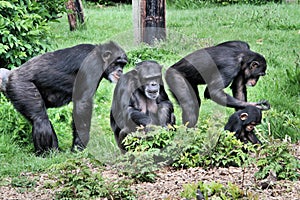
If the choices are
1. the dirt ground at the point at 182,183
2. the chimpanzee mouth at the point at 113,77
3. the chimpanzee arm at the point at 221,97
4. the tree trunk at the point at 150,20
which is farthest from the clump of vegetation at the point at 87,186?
the tree trunk at the point at 150,20

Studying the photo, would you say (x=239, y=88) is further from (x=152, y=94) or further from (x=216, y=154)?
(x=216, y=154)

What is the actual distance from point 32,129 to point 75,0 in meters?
6.71

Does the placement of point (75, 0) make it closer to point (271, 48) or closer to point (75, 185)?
point (271, 48)

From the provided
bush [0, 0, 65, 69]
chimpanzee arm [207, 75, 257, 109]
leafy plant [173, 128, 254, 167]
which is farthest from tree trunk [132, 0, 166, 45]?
leafy plant [173, 128, 254, 167]

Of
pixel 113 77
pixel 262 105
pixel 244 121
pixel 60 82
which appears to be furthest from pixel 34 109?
pixel 262 105

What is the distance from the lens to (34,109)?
6.18 meters

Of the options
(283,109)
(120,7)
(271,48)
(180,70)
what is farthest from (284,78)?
(120,7)

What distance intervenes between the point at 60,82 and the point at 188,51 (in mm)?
1671

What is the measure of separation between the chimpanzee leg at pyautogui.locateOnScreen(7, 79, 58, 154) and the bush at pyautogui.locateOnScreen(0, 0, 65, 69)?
0.95 metres

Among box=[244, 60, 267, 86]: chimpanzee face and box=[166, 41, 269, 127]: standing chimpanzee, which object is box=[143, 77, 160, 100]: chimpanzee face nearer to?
box=[166, 41, 269, 127]: standing chimpanzee

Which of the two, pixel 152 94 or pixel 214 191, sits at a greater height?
pixel 152 94

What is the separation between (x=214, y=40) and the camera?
1074cm

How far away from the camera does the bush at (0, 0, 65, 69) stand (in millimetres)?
7070

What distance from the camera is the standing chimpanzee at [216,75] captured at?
20.1 feet
